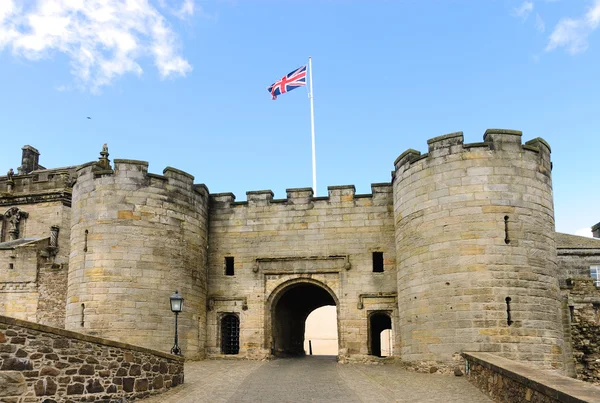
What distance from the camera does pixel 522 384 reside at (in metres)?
9.93

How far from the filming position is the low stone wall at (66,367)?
10.0m

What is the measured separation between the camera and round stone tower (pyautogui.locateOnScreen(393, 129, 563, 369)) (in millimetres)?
16062

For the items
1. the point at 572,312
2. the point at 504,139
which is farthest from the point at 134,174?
the point at 572,312

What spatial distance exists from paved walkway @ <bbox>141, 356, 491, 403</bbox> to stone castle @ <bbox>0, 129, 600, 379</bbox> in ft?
4.94

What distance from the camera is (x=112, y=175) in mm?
19469

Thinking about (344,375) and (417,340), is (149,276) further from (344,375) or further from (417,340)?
(417,340)

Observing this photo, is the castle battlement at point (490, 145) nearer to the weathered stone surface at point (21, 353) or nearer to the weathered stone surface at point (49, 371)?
the weathered stone surface at point (49, 371)

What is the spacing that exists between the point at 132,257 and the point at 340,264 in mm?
6873

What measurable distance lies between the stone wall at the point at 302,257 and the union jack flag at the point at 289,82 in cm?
655

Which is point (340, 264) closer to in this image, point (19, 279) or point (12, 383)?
point (12, 383)

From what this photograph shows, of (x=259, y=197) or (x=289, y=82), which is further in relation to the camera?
(x=289, y=82)

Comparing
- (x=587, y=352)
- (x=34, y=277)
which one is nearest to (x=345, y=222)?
(x=587, y=352)

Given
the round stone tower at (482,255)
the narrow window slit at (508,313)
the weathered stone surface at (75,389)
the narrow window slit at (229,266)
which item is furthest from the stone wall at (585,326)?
the weathered stone surface at (75,389)

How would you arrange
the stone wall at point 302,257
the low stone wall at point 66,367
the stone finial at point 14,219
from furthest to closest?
the stone finial at point 14,219 < the stone wall at point 302,257 < the low stone wall at point 66,367
